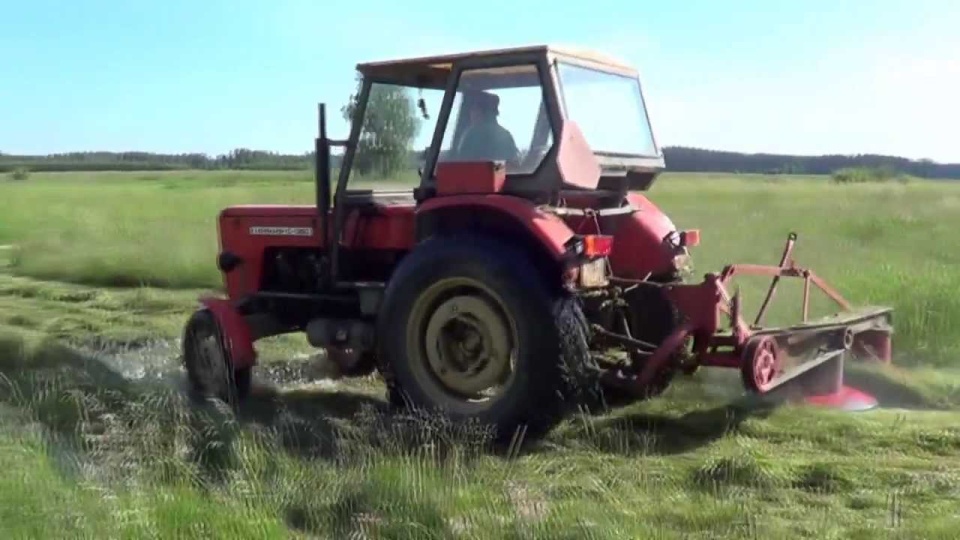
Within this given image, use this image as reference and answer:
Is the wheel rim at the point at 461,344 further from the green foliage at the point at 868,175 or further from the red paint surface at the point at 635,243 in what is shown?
the green foliage at the point at 868,175

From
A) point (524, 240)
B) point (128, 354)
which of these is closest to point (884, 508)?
point (524, 240)

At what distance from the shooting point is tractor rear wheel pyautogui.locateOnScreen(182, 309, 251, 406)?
7.79m

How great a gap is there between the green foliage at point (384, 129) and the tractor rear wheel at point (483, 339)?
1.07 meters

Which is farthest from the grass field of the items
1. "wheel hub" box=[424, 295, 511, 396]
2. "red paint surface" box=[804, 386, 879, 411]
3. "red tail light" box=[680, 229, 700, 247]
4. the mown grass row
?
"red tail light" box=[680, 229, 700, 247]

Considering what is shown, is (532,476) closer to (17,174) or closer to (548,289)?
(548,289)

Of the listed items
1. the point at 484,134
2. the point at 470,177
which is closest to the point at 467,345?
the point at 470,177

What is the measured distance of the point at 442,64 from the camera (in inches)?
293

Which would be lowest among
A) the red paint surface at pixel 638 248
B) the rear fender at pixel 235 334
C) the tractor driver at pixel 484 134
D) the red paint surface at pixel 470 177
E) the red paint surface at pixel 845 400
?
the red paint surface at pixel 845 400

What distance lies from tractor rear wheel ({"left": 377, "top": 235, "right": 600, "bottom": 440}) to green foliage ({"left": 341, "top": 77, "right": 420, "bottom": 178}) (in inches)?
42.2

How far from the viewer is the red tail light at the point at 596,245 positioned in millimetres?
6293

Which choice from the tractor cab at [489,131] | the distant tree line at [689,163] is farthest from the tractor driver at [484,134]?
the distant tree line at [689,163]

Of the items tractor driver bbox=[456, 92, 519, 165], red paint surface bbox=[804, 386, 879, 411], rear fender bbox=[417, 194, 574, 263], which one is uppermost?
tractor driver bbox=[456, 92, 519, 165]

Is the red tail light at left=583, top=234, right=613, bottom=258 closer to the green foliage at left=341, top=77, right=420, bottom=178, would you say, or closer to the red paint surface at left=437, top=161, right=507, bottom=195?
the red paint surface at left=437, top=161, right=507, bottom=195

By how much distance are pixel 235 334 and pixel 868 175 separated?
223ft
